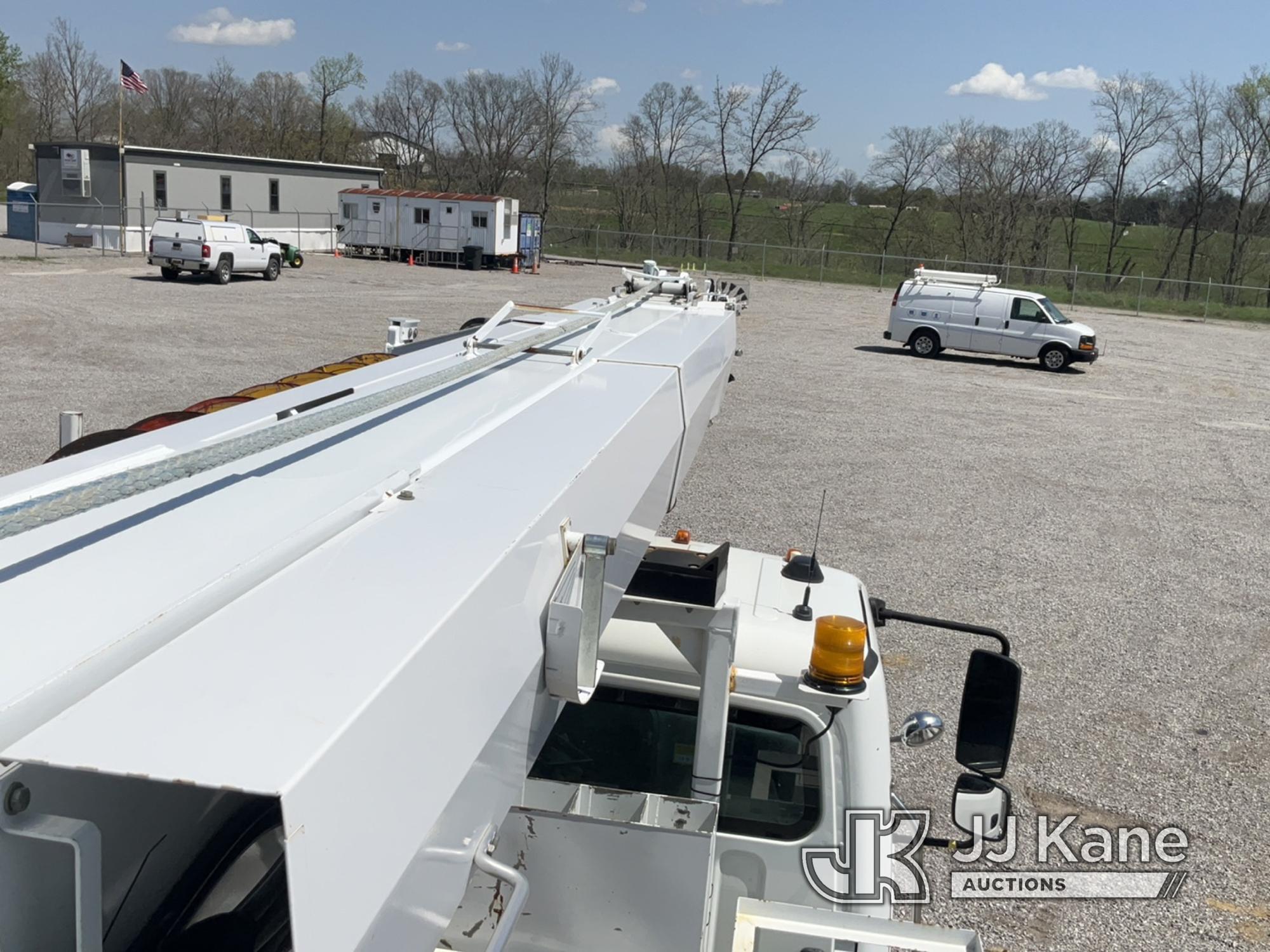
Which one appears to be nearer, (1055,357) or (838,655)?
(838,655)

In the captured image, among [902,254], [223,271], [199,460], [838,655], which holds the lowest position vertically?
[223,271]

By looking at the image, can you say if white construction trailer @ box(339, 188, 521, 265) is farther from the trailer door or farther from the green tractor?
the green tractor

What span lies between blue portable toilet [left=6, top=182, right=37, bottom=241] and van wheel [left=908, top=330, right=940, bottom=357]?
35.2 metres

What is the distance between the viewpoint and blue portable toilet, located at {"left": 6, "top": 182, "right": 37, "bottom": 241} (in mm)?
44969

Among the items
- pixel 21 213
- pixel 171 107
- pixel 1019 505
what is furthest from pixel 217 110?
pixel 1019 505

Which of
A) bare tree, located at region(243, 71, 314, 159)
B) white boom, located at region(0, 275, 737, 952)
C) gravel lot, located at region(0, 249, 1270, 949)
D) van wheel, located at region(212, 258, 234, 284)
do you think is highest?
bare tree, located at region(243, 71, 314, 159)

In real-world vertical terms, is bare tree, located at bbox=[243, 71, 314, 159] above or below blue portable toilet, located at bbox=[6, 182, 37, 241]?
above

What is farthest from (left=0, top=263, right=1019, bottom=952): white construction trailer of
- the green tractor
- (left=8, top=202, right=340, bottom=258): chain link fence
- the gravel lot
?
(left=8, top=202, right=340, bottom=258): chain link fence

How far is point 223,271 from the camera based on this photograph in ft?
108

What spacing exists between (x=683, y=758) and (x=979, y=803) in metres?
0.84

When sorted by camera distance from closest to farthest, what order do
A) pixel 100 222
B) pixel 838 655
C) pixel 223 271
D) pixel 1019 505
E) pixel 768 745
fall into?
pixel 838 655
pixel 768 745
pixel 1019 505
pixel 223 271
pixel 100 222

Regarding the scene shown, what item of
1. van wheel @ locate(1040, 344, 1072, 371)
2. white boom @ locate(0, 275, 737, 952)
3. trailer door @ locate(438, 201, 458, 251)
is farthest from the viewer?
trailer door @ locate(438, 201, 458, 251)

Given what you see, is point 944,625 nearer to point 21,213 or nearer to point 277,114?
point 21,213

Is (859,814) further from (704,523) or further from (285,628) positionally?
(704,523)
